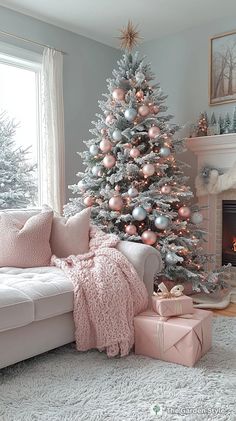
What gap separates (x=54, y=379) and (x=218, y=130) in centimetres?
292

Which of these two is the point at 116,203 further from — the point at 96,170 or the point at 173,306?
the point at 173,306

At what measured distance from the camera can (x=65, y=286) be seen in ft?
7.64

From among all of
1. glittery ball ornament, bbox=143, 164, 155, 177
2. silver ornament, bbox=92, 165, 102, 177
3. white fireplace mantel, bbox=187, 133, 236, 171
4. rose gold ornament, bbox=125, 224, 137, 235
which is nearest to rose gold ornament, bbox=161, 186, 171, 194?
glittery ball ornament, bbox=143, 164, 155, 177

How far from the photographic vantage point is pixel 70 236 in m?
2.89

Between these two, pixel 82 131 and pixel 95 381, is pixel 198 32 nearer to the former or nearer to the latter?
pixel 82 131

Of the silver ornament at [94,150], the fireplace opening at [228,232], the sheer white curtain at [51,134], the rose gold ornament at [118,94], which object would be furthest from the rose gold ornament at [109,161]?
the fireplace opening at [228,232]

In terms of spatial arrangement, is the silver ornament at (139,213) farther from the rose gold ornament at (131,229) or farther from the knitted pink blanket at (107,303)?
the knitted pink blanket at (107,303)

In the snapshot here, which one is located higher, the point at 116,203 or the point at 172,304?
the point at 116,203

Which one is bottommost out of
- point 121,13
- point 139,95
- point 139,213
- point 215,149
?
point 139,213

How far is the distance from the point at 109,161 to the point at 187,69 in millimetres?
1747

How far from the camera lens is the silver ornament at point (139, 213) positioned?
10.8 ft

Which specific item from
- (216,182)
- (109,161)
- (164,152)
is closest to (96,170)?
(109,161)

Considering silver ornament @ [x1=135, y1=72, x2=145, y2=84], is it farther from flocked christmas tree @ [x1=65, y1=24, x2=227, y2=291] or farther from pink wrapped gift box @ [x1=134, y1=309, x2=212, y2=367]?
pink wrapped gift box @ [x1=134, y1=309, x2=212, y2=367]

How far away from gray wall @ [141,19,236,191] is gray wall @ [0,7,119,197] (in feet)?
2.16
